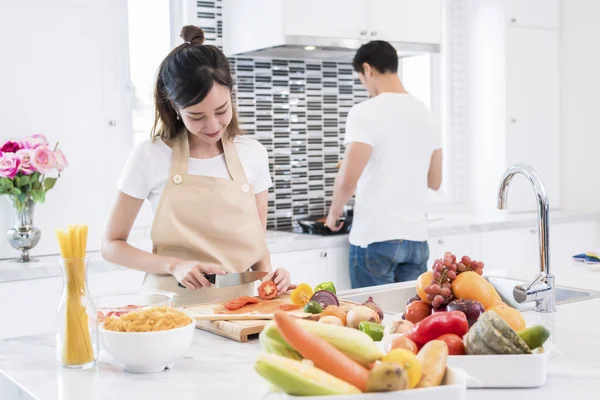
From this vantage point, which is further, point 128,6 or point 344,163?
point 128,6

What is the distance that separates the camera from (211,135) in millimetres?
2309

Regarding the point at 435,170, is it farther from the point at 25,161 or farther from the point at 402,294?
the point at 25,161

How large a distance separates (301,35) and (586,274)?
5.94 feet

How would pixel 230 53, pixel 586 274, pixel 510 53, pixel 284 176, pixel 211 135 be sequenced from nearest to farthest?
pixel 211 135, pixel 586 274, pixel 230 53, pixel 284 176, pixel 510 53

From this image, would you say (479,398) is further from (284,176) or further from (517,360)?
(284,176)

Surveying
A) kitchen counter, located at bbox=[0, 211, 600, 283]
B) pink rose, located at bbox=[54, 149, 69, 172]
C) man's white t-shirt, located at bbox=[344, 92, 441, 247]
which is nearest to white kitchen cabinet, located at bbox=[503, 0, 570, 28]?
kitchen counter, located at bbox=[0, 211, 600, 283]

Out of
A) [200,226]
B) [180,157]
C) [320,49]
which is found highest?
[320,49]

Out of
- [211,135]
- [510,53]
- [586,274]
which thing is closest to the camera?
[211,135]

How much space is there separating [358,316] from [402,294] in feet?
2.65

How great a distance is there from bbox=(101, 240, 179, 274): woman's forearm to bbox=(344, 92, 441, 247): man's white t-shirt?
1394 millimetres

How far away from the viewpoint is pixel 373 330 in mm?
1689

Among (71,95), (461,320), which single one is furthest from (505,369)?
(71,95)

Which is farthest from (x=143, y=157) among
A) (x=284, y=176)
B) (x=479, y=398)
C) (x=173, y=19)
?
(x=284, y=176)

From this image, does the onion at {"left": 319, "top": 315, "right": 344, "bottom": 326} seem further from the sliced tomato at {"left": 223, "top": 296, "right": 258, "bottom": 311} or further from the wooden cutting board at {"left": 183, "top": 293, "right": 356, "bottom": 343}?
the sliced tomato at {"left": 223, "top": 296, "right": 258, "bottom": 311}
